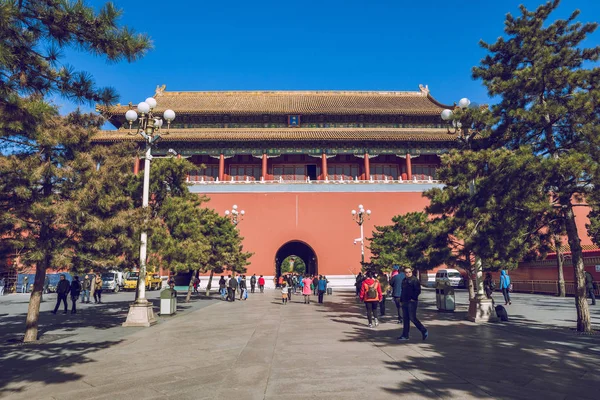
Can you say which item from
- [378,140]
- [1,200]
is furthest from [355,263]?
[1,200]

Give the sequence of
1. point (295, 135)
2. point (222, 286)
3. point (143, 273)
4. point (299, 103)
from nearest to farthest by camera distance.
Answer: point (143, 273), point (222, 286), point (295, 135), point (299, 103)

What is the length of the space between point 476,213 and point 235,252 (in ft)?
42.5

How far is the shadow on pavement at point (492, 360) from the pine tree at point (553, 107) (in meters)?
1.67

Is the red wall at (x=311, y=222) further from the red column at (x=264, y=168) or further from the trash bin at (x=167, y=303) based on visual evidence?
the trash bin at (x=167, y=303)

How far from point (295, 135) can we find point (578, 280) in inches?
816

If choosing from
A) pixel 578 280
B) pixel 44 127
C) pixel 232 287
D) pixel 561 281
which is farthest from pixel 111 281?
pixel 561 281

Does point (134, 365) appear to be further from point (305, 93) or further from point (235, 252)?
point (305, 93)

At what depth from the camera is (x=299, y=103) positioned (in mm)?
31453

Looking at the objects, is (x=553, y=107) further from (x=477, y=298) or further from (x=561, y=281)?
(x=561, y=281)

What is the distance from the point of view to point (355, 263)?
25.3 m

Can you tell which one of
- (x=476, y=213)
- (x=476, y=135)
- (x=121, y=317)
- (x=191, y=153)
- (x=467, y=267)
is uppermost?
(x=191, y=153)

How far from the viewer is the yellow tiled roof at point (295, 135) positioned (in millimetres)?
26380

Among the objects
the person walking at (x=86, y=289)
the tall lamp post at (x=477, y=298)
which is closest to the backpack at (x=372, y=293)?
the tall lamp post at (x=477, y=298)

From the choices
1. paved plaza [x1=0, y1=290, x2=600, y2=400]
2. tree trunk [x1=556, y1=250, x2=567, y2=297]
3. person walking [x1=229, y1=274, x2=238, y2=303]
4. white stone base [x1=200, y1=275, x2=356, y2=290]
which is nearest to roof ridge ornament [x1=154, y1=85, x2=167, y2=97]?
white stone base [x1=200, y1=275, x2=356, y2=290]
